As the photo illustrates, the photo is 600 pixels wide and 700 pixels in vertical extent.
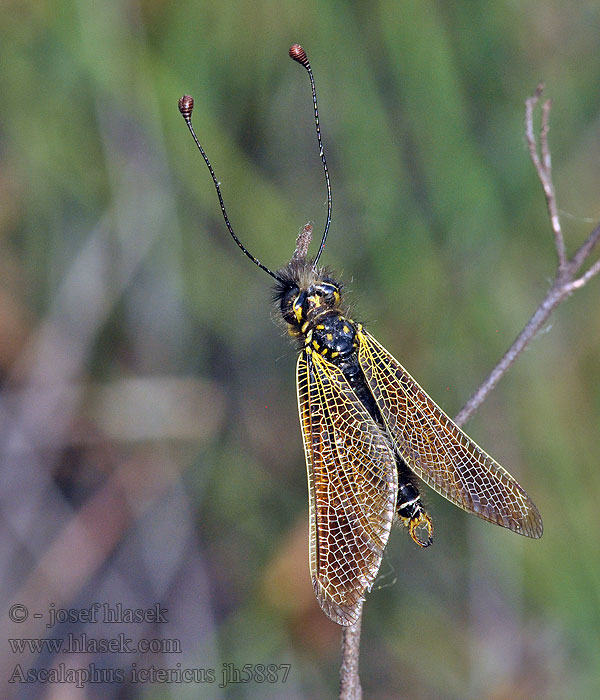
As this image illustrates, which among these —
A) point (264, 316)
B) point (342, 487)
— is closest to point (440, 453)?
point (342, 487)

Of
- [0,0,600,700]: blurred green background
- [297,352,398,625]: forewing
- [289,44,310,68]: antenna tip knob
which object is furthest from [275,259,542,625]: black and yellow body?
[0,0,600,700]: blurred green background

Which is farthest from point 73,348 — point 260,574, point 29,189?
point 260,574

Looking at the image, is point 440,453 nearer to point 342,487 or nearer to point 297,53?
point 342,487

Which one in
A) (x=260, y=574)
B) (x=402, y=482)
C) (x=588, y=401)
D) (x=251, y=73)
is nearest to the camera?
(x=402, y=482)

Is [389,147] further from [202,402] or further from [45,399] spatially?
[45,399]

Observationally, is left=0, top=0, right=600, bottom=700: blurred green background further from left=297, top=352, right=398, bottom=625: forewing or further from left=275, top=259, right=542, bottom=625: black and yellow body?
left=297, top=352, right=398, bottom=625: forewing

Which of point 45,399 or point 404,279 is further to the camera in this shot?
point 45,399
